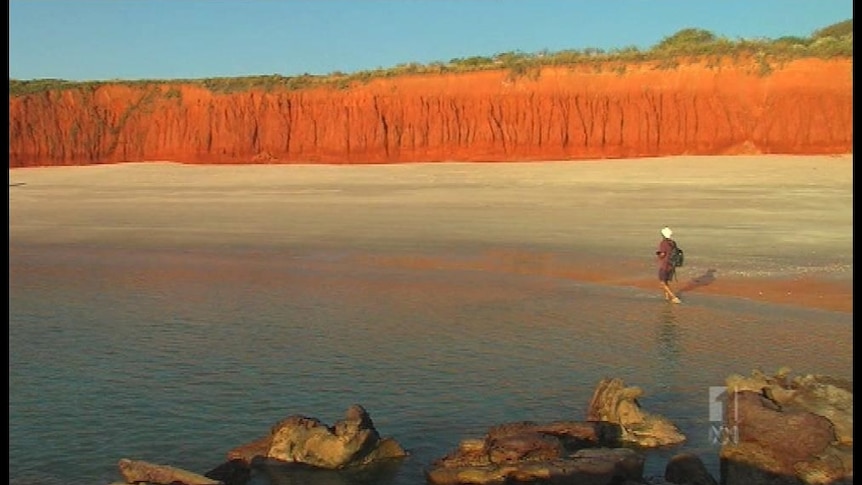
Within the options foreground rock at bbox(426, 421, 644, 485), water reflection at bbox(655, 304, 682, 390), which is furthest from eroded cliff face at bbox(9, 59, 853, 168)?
foreground rock at bbox(426, 421, 644, 485)

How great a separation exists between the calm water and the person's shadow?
73 centimetres

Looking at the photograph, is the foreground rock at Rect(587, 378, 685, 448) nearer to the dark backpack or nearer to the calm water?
the calm water

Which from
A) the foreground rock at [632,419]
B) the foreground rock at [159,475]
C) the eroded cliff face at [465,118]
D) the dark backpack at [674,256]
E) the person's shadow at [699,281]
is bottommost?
the foreground rock at [159,475]

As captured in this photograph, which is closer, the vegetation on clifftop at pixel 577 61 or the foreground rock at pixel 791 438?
the foreground rock at pixel 791 438

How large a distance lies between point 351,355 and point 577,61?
37.9 m

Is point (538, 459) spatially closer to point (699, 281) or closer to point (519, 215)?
point (699, 281)

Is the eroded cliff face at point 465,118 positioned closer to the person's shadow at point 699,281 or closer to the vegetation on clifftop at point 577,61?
the vegetation on clifftop at point 577,61

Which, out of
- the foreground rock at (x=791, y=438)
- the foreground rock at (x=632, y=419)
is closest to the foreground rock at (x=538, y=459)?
the foreground rock at (x=632, y=419)

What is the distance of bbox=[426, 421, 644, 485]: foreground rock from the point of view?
6.62 m

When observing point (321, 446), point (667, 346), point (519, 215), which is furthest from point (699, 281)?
point (321, 446)

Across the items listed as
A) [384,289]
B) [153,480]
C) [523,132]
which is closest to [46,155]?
[523,132]

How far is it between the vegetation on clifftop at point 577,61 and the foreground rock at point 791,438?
32.2 metres

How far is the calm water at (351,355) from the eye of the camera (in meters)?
8.35

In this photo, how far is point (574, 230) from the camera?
21703 millimetres
